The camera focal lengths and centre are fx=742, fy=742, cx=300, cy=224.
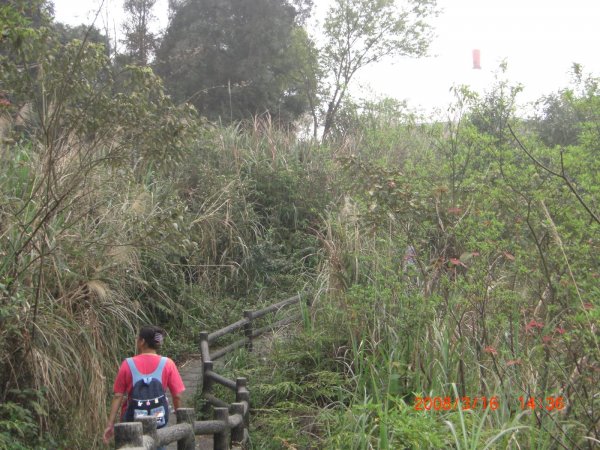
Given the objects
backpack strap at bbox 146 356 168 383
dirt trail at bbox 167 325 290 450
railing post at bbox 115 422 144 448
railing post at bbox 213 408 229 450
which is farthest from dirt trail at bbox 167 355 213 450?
railing post at bbox 115 422 144 448

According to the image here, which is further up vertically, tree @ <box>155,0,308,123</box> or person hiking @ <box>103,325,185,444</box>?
tree @ <box>155,0,308,123</box>

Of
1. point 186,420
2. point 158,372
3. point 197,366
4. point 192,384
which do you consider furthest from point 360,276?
point 186,420

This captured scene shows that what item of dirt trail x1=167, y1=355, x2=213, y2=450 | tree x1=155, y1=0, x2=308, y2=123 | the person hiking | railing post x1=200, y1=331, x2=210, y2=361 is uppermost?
tree x1=155, y1=0, x2=308, y2=123

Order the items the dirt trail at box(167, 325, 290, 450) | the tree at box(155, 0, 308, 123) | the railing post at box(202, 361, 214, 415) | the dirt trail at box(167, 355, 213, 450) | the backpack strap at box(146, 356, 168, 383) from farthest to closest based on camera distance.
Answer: the tree at box(155, 0, 308, 123)
the dirt trail at box(167, 325, 290, 450)
the railing post at box(202, 361, 214, 415)
the dirt trail at box(167, 355, 213, 450)
the backpack strap at box(146, 356, 168, 383)

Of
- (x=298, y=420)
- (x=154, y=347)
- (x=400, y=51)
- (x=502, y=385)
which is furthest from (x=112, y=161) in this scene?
(x=400, y=51)

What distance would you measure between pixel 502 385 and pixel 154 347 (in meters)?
2.46

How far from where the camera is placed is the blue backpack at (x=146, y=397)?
16.7 ft

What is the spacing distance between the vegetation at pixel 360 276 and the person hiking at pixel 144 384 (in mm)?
976

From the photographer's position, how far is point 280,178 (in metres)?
14.6

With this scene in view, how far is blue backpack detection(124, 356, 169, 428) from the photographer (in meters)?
5.09

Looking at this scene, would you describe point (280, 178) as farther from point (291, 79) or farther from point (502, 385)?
point (291, 79)
